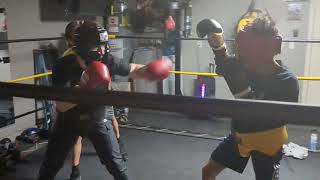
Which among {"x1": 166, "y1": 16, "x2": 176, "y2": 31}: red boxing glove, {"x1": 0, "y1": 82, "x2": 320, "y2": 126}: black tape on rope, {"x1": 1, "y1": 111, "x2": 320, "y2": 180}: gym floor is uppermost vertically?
{"x1": 166, "y1": 16, "x2": 176, "y2": 31}: red boxing glove

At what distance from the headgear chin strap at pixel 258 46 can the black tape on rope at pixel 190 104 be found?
1050mm

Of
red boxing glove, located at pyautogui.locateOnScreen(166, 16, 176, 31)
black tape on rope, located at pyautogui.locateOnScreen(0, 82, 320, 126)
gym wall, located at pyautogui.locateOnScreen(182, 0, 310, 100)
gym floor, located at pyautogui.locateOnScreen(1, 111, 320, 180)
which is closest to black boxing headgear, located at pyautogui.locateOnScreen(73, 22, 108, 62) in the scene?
black tape on rope, located at pyautogui.locateOnScreen(0, 82, 320, 126)

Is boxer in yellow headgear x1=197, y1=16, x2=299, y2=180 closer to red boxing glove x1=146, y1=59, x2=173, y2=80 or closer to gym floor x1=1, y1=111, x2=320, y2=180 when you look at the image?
red boxing glove x1=146, y1=59, x2=173, y2=80

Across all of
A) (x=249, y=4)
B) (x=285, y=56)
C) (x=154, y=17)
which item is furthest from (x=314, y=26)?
(x=154, y=17)

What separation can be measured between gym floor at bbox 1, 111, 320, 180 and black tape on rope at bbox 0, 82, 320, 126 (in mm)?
2256

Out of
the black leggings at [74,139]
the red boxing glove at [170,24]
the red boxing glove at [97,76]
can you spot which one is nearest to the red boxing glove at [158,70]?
the red boxing glove at [97,76]

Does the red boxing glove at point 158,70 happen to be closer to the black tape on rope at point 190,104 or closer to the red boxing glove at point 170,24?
the black tape on rope at point 190,104

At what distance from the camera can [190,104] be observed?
2.02ft

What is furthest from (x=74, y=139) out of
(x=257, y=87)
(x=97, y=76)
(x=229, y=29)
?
(x=229, y=29)

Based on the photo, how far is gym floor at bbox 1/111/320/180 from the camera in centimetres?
291

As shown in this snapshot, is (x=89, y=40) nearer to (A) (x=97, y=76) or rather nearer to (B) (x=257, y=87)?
(A) (x=97, y=76)

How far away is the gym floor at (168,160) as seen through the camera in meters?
2.91

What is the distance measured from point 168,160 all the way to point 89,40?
167cm

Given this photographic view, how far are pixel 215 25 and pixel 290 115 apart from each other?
1.40 metres
